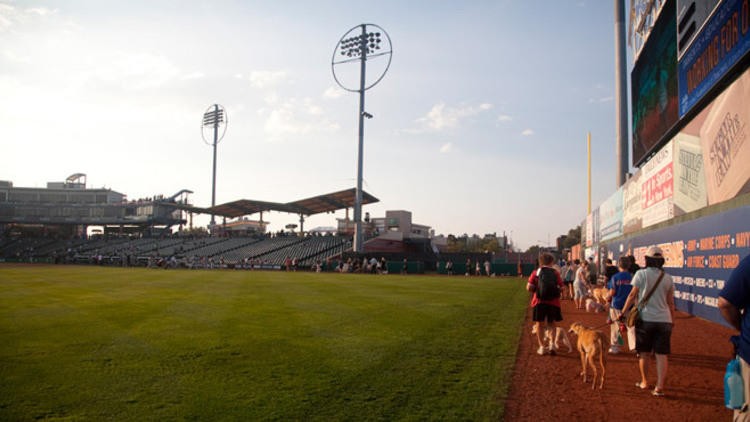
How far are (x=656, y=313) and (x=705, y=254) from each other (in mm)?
8643

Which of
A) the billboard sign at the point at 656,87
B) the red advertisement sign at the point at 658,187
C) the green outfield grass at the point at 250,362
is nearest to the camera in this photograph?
the green outfield grass at the point at 250,362

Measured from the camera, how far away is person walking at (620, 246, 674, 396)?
601 cm

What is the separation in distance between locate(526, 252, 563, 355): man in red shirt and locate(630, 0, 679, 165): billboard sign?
11.5 metres

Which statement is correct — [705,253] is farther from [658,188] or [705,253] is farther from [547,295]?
[547,295]

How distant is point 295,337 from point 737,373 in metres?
7.05

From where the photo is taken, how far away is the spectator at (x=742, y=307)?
3434 mm

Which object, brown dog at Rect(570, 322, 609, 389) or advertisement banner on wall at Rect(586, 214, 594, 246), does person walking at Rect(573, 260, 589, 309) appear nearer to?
brown dog at Rect(570, 322, 609, 389)

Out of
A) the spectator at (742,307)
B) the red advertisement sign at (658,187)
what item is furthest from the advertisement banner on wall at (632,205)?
the spectator at (742,307)

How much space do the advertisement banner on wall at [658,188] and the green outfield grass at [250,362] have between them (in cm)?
823

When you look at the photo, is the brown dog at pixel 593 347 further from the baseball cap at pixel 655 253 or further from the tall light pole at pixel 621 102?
the tall light pole at pixel 621 102

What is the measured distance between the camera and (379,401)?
17.6ft

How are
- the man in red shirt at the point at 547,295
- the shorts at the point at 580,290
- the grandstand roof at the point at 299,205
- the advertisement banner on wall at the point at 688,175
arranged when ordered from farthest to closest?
1. the grandstand roof at the point at 299,205
2. the shorts at the point at 580,290
3. the advertisement banner on wall at the point at 688,175
4. the man in red shirt at the point at 547,295

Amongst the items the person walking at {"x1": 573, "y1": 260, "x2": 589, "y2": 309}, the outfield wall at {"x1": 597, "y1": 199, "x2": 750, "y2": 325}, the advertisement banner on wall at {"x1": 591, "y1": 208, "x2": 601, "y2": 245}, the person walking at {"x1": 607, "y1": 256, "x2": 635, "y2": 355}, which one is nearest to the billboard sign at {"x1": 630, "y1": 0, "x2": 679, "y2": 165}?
the outfield wall at {"x1": 597, "y1": 199, "x2": 750, "y2": 325}

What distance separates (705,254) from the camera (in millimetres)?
12797
